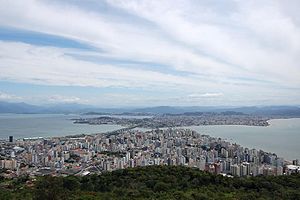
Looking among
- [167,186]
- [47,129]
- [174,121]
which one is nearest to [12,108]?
[47,129]

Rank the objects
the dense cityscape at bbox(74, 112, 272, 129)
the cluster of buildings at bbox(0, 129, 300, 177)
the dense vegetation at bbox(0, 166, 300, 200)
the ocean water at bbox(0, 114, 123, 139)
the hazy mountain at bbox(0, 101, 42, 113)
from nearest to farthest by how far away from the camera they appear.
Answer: the dense vegetation at bbox(0, 166, 300, 200), the cluster of buildings at bbox(0, 129, 300, 177), the ocean water at bbox(0, 114, 123, 139), the dense cityscape at bbox(74, 112, 272, 129), the hazy mountain at bbox(0, 101, 42, 113)

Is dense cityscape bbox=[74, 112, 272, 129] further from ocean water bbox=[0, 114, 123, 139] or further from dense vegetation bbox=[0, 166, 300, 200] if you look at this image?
dense vegetation bbox=[0, 166, 300, 200]

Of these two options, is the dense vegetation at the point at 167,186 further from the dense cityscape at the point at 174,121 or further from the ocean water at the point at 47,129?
the dense cityscape at the point at 174,121

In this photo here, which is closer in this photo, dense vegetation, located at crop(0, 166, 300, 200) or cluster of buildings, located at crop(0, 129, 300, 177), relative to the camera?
dense vegetation, located at crop(0, 166, 300, 200)

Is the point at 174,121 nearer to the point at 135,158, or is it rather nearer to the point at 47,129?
the point at 47,129

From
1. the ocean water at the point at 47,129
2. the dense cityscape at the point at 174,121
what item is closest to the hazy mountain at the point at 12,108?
the dense cityscape at the point at 174,121

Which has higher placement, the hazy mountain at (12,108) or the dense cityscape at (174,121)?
the hazy mountain at (12,108)

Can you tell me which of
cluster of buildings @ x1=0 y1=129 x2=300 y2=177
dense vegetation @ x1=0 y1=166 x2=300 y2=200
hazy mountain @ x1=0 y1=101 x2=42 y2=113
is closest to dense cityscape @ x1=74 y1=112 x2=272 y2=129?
cluster of buildings @ x1=0 y1=129 x2=300 y2=177
